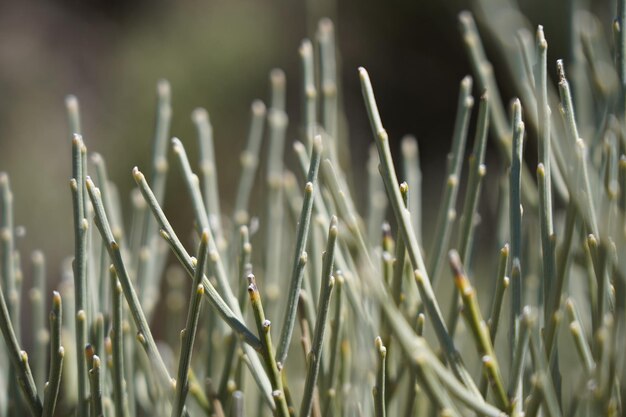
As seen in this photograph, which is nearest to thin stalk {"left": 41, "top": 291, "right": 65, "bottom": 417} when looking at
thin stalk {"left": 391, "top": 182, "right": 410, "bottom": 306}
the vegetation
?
the vegetation

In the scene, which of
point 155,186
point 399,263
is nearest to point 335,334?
point 399,263

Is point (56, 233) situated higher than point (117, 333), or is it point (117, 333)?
point (56, 233)

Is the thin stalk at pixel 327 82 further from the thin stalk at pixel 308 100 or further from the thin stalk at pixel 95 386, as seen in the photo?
the thin stalk at pixel 95 386

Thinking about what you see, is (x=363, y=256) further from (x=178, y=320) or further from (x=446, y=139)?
(x=446, y=139)

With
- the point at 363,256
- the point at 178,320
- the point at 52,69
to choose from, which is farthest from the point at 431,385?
the point at 52,69

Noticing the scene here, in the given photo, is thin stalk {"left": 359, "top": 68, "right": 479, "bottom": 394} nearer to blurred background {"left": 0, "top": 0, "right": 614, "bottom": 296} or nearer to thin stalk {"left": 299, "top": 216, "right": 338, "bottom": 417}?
thin stalk {"left": 299, "top": 216, "right": 338, "bottom": 417}

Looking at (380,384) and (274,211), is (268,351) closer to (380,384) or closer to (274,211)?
(380,384)
